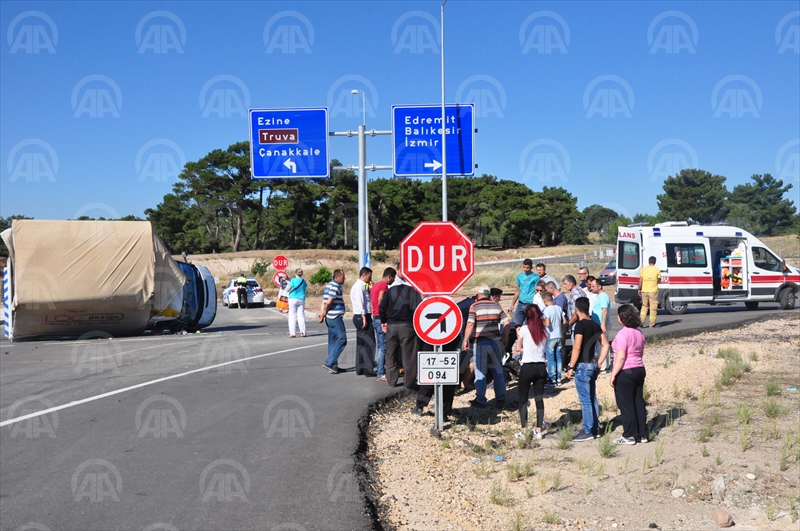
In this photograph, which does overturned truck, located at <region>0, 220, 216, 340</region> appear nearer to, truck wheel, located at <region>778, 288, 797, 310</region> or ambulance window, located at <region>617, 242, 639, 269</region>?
ambulance window, located at <region>617, 242, 639, 269</region>

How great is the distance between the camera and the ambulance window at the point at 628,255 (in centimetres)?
2305

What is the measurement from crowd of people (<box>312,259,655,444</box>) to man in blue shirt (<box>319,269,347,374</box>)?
0.02 metres

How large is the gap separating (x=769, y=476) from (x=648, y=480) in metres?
1.19

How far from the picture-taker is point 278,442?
856cm

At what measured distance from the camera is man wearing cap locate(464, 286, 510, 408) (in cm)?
1042

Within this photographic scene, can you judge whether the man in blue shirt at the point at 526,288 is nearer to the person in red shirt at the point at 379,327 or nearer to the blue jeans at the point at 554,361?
the blue jeans at the point at 554,361

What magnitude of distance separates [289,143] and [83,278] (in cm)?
721

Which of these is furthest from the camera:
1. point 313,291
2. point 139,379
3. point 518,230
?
point 518,230

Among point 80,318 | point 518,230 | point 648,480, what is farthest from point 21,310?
point 518,230

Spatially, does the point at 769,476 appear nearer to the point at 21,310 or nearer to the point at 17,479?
the point at 17,479

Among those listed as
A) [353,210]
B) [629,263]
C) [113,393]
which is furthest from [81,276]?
[353,210]

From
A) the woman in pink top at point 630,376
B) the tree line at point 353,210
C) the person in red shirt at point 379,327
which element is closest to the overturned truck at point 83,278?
the person in red shirt at point 379,327

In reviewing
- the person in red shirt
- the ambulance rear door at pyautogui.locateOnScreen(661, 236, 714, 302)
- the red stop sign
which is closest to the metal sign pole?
the red stop sign

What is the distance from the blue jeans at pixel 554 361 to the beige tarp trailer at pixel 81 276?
13.2 m
